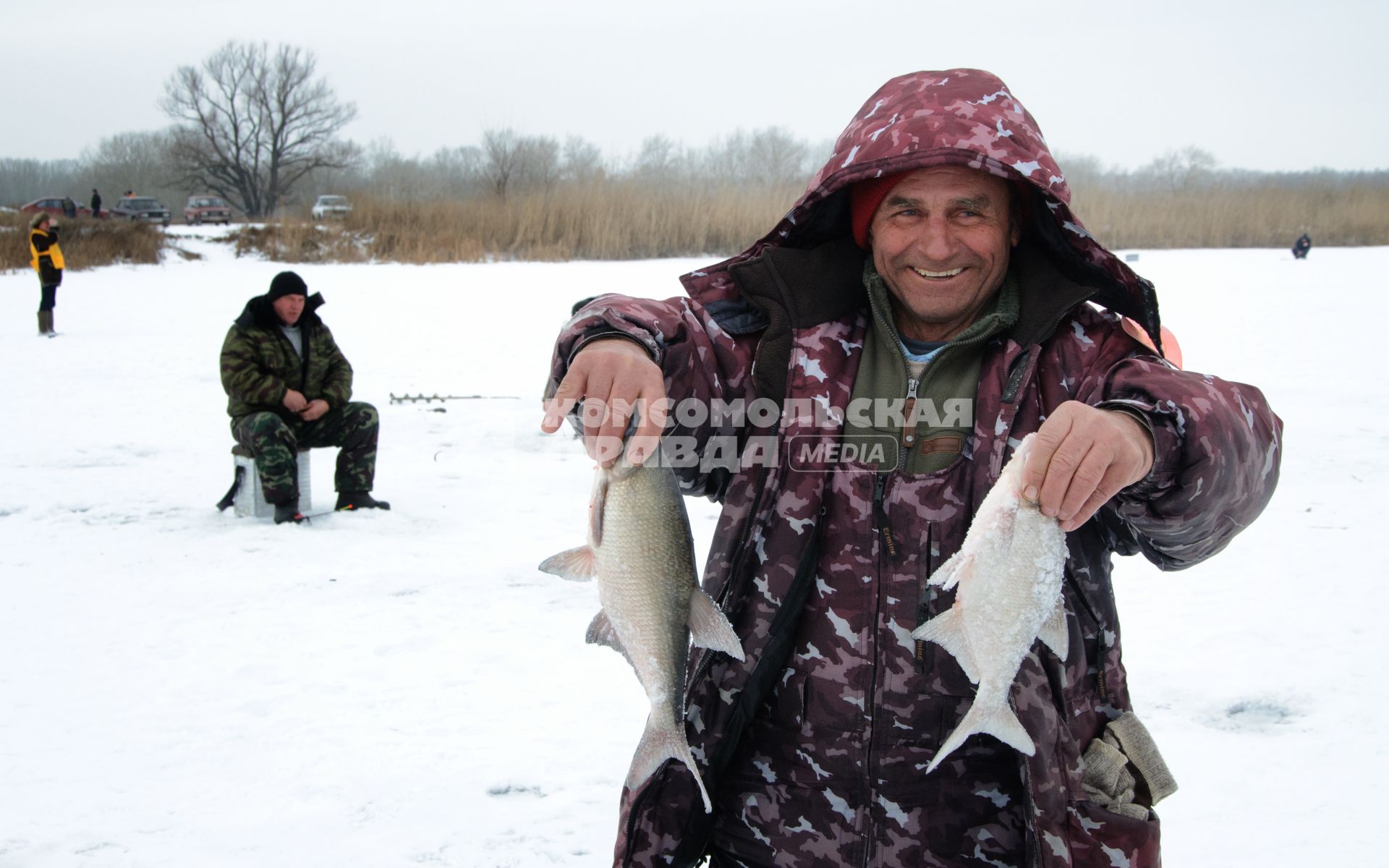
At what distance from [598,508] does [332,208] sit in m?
35.8

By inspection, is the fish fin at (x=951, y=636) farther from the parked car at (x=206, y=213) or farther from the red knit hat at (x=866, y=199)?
the parked car at (x=206, y=213)

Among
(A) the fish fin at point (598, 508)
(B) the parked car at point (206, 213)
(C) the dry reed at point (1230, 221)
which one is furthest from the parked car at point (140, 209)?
(A) the fish fin at point (598, 508)

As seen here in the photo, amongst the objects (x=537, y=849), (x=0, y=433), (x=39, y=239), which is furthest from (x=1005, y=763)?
(x=39, y=239)

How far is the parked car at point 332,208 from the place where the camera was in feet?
101

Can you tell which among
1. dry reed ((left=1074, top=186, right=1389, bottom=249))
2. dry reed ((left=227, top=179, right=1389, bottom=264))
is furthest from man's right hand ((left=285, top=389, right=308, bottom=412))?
dry reed ((left=1074, top=186, right=1389, bottom=249))

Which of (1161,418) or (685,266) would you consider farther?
(685,266)

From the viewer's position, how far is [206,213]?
1642 inches

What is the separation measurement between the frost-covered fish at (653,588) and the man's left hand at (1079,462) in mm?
680

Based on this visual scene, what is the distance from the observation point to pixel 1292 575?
577cm

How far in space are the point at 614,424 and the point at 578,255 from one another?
83.7 ft

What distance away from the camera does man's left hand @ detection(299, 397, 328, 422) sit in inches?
285

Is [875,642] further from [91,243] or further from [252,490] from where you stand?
[91,243]

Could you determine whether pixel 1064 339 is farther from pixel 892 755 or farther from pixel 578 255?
pixel 578 255

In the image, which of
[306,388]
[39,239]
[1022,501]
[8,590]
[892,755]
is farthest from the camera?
[39,239]
